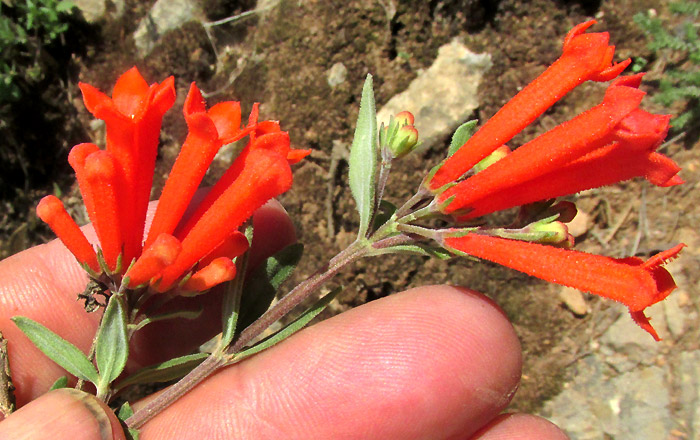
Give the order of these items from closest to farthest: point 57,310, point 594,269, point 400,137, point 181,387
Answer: point 594,269
point 400,137
point 181,387
point 57,310

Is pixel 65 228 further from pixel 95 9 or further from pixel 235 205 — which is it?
pixel 95 9

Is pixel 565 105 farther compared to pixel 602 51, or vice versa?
pixel 565 105

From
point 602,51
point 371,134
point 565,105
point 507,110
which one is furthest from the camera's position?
point 565,105

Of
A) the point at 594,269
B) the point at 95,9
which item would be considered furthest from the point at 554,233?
the point at 95,9

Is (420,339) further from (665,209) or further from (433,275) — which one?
(665,209)

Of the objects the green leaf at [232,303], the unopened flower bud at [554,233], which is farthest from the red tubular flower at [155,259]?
the unopened flower bud at [554,233]

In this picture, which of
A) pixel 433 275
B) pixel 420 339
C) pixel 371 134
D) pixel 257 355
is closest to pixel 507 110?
pixel 371 134

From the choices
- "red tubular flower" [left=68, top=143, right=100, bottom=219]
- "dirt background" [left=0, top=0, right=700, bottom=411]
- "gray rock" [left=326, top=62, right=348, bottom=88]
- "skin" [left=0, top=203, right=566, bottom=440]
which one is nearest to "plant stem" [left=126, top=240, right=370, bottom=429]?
"skin" [left=0, top=203, right=566, bottom=440]

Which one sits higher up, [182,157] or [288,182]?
[182,157]
